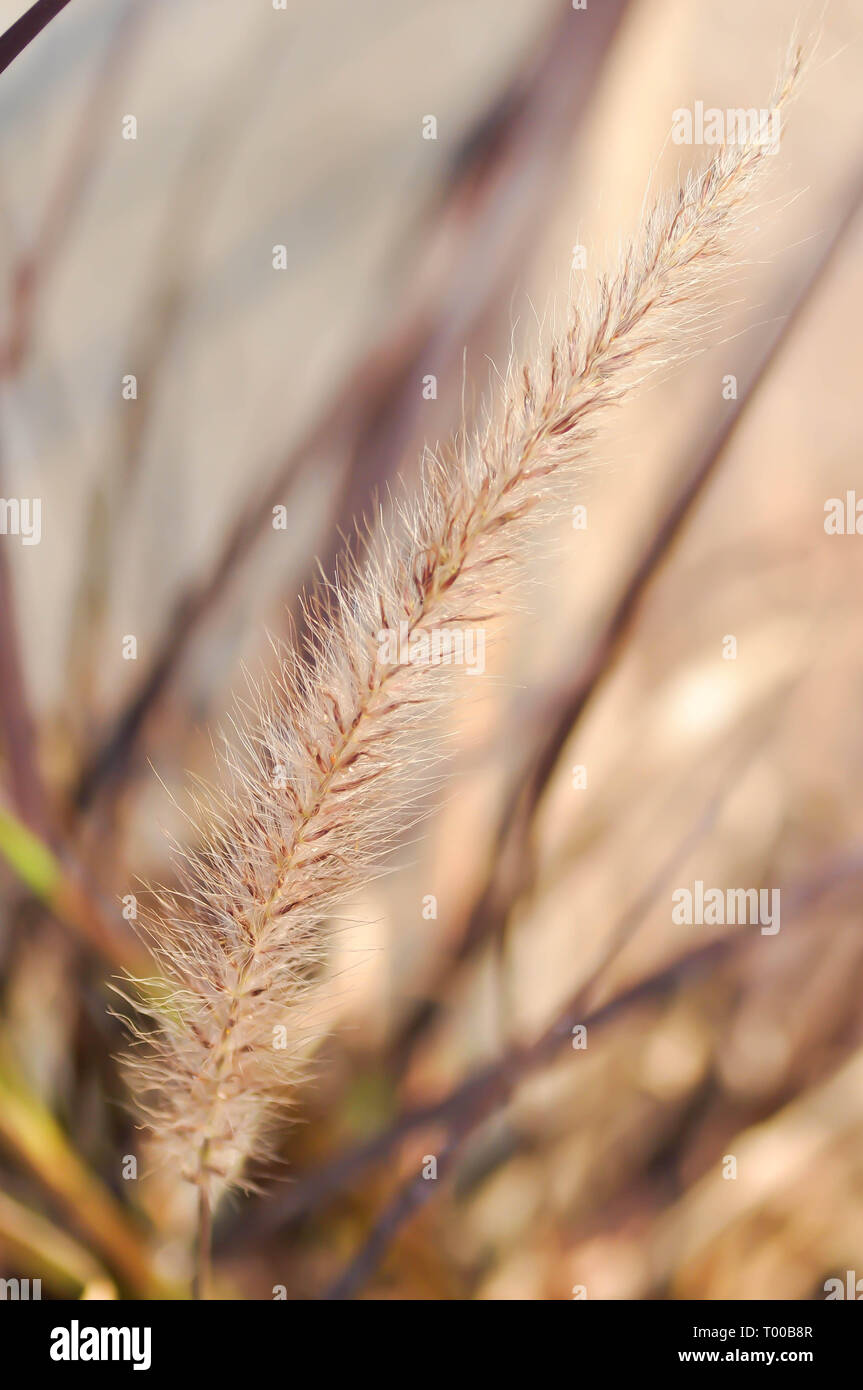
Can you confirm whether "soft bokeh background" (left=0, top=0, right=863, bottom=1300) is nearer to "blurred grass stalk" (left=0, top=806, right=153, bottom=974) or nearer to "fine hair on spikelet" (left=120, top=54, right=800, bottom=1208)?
"blurred grass stalk" (left=0, top=806, right=153, bottom=974)

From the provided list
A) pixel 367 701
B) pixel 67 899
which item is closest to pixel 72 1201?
pixel 67 899

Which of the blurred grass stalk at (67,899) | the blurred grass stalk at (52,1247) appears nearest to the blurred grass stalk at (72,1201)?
Result: the blurred grass stalk at (52,1247)

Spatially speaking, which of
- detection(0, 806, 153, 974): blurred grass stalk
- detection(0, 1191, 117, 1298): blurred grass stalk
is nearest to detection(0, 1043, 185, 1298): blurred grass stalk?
detection(0, 1191, 117, 1298): blurred grass stalk

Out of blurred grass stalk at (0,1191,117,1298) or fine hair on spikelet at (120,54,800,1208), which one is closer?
fine hair on spikelet at (120,54,800,1208)

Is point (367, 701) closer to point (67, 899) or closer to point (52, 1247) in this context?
point (67, 899)

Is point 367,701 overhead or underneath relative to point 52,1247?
overhead

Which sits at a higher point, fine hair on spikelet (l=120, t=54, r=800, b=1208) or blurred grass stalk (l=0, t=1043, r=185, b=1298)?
fine hair on spikelet (l=120, t=54, r=800, b=1208)

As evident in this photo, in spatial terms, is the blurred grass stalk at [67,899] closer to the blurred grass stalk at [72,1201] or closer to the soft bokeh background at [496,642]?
the soft bokeh background at [496,642]

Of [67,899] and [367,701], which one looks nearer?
[367,701]
